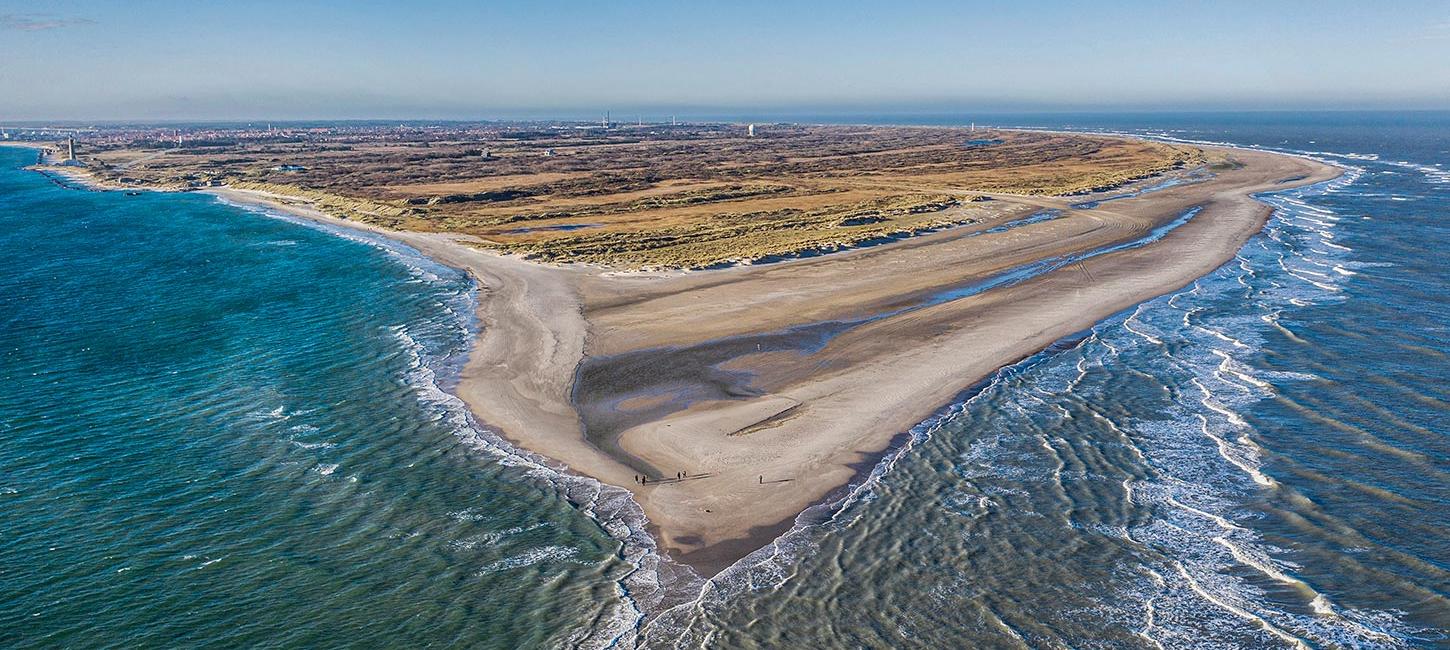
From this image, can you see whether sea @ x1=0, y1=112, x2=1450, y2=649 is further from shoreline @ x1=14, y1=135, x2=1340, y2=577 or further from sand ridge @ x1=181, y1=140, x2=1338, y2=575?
sand ridge @ x1=181, y1=140, x2=1338, y2=575

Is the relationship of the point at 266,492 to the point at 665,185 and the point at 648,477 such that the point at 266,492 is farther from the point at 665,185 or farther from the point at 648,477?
the point at 665,185

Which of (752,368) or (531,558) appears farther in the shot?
(752,368)

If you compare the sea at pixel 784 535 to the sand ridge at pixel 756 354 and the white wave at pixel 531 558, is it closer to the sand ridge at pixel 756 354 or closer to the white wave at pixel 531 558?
the white wave at pixel 531 558

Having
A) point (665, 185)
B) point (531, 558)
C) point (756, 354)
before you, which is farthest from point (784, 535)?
point (665, 185)

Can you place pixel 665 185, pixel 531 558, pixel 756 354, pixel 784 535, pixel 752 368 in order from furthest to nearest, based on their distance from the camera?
pixel 665 185 < pixel 756 354 < pixel 752 368 < pixel 784 535 < pixel 531 558

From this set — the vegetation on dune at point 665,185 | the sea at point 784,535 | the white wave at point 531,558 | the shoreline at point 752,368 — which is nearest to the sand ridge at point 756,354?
the shoreline at point 752,368

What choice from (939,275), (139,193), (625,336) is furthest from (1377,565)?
(139,193)
